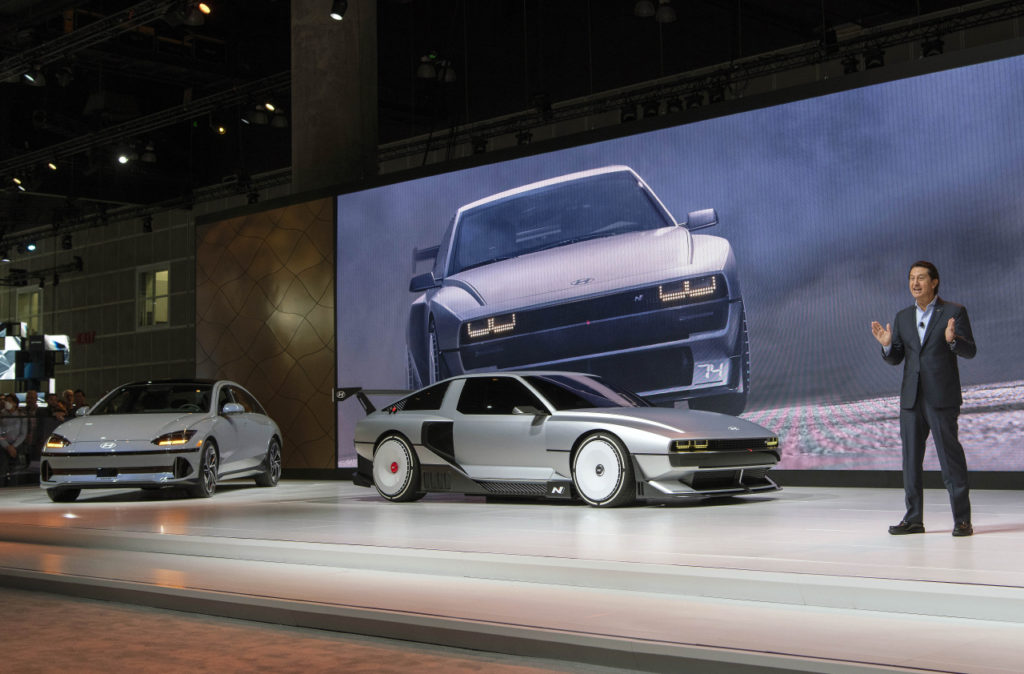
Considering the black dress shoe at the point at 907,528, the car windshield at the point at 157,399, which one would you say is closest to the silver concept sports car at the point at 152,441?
the car windshield at the point at 157,399

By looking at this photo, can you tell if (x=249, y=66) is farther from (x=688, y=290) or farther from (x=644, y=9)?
(x=688, y=290)

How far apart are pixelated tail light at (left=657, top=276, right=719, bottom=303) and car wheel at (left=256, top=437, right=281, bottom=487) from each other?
500 cm

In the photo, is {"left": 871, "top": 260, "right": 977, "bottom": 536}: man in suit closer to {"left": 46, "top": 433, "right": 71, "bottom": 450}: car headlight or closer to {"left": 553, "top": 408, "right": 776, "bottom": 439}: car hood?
{"left": 553, "top": 408, "right": 776, "bottom": 439}: car hood

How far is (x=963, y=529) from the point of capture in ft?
21.1

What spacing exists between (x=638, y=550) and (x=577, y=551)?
0.34m

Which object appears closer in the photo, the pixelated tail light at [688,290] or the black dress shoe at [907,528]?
the black dress shoe at [907,528]

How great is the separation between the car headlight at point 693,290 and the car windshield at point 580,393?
7.39ft

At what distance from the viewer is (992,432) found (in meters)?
9.84

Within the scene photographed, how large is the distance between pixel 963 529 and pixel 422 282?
909 centimetres

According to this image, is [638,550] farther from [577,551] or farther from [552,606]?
[552,606]

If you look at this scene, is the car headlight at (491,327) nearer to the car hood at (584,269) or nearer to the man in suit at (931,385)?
the car hood at (584,269)

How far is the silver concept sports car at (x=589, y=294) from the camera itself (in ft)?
38.6

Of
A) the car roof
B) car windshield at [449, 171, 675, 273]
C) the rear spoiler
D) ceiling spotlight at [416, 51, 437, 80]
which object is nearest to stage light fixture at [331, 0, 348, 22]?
the car roof

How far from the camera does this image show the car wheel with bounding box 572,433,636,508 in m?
8.78
